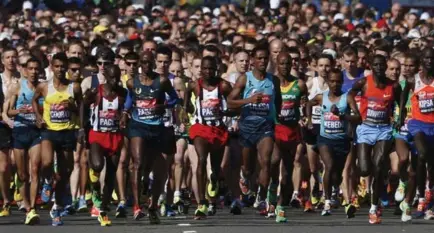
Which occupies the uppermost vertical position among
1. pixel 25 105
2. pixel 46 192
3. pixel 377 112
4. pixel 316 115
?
pixel 25 105

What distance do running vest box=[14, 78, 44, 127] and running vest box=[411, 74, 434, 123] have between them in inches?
172

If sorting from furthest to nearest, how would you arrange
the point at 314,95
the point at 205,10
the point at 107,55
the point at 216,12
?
the point at 216,12, the point at 205,10, the point at 314,95, the point at 107,55

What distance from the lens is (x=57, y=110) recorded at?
2033 centimetres

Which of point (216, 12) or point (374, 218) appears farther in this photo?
point (216, 12)

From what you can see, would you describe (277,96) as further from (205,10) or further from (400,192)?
(205,10)

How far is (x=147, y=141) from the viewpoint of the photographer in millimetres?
20172

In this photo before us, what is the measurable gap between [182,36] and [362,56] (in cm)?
772

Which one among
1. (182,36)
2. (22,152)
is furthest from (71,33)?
(22,152)

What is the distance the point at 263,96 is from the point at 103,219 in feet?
7.66

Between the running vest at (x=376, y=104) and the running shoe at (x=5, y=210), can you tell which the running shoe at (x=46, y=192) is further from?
the running vest at (x=376, y=104)

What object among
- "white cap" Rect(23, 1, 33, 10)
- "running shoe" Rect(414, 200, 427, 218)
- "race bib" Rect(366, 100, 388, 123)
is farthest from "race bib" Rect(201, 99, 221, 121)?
"white cap" Rect(23, 1, 33, 10)

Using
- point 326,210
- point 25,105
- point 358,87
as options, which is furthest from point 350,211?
point 25,105

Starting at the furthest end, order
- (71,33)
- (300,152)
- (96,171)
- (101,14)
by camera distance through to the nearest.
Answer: (101,14), (71,33), (300,152), (96,171)

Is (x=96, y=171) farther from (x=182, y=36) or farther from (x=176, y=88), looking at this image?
(x=182, y=36)
